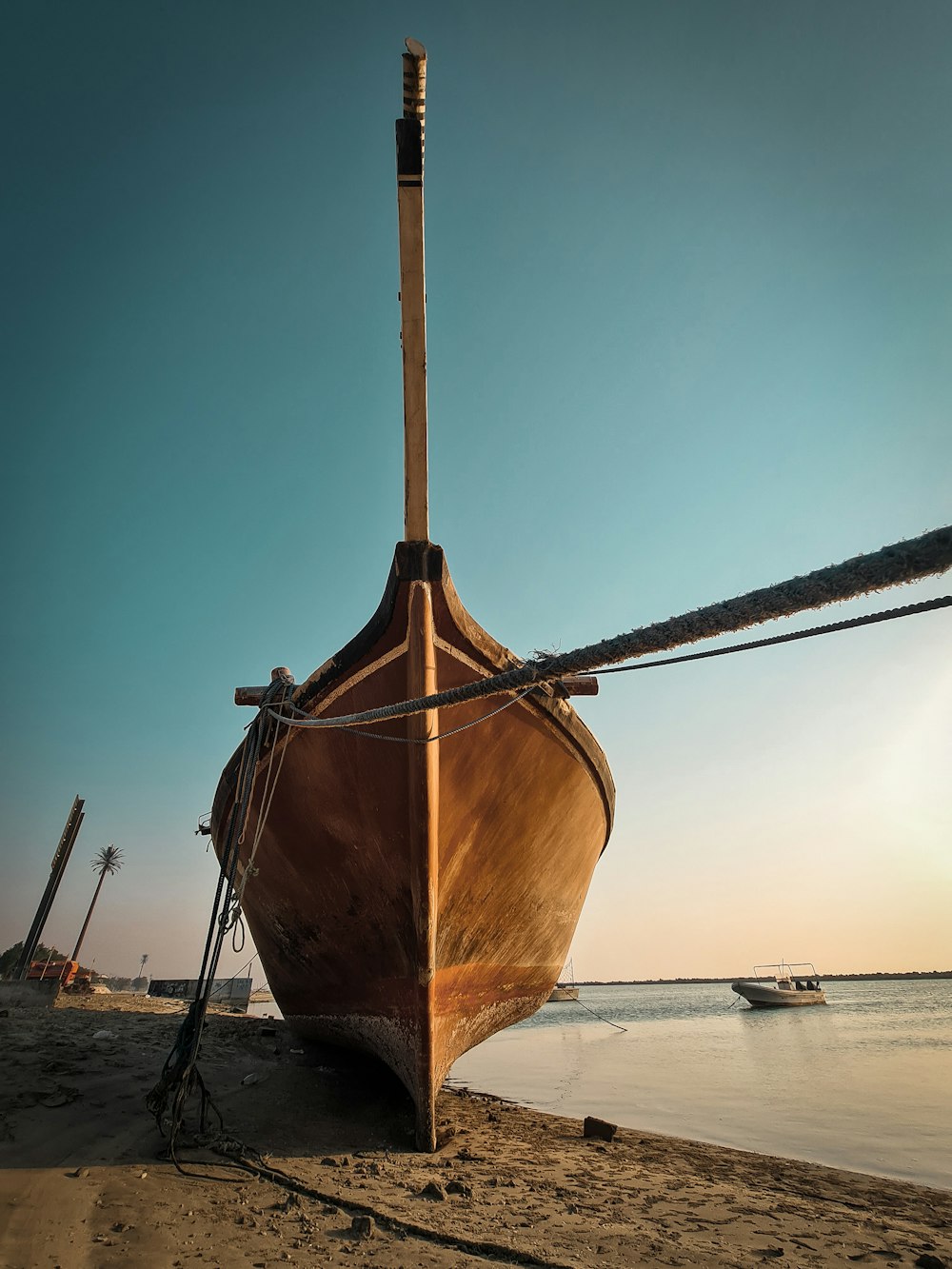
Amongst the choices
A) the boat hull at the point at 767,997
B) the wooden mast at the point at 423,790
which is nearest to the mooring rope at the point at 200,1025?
the wooden mast at the point at 423,790

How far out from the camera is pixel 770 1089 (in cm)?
910

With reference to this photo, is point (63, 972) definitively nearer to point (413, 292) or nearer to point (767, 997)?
point (413, 292)

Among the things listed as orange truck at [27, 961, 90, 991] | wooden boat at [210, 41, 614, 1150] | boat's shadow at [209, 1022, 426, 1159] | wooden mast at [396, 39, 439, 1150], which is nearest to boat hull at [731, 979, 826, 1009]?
orange truck at [27, 961, 90, 991]

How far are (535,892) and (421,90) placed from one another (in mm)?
5921

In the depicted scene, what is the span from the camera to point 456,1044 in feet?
A: 16.9

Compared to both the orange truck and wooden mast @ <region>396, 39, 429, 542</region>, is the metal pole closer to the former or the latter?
the orange truck

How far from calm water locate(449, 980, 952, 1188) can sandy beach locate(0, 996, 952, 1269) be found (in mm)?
1194

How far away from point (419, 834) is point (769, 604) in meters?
3.28

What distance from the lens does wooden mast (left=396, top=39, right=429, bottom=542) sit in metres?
2.50

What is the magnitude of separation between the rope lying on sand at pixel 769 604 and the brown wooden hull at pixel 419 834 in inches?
76.3

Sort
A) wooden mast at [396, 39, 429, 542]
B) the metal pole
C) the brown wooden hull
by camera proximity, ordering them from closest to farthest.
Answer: wooden mast at [396, 39, 429, 542]
the brown wooden hull
the metal pole

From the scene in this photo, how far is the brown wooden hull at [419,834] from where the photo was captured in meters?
4.45

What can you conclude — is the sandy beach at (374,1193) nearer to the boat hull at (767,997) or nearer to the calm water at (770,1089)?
the calm water at (770,1089)

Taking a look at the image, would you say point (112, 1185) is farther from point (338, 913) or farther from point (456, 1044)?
point (456, 1044)
